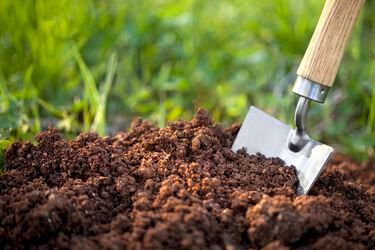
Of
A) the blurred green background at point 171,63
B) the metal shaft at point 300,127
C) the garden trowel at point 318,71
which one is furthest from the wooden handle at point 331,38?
the blurred green background at point 171,63

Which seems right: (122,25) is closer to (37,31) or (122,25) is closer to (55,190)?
(37,31)

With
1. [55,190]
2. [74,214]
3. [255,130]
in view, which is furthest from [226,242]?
[255,130]

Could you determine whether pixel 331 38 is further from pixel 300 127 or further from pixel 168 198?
pixel 168 198

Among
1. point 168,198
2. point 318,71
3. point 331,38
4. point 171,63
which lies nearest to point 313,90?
point 318,71

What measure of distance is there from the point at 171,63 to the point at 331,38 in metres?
1.69

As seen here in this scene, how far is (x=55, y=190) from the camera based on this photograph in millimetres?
1599

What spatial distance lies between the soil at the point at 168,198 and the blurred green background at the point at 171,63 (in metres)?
0.74

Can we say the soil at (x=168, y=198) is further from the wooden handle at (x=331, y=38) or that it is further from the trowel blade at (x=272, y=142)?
the wooden handle at (x=331, y=38)

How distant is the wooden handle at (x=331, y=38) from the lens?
6.31 feet

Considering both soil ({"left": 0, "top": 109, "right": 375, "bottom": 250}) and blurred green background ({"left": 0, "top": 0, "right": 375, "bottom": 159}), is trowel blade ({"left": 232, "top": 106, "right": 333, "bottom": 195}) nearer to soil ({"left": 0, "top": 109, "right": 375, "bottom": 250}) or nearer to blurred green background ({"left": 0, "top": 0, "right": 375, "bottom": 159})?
soil ({"left": 0, "top": 109, "right": 375, "bottom": 250})

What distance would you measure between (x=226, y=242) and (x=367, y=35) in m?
2.64

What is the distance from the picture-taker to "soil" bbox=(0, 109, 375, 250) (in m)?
1.47

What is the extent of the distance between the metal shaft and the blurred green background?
861mm

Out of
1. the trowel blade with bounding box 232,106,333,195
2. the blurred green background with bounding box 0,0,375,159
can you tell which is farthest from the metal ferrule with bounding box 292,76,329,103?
the blurred green background with bounding box 0,0,375,159
